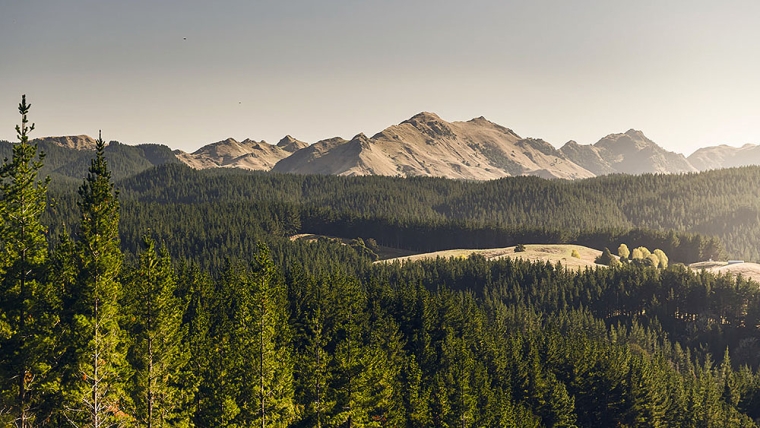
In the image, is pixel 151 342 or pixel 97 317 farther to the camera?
pixel 151 342

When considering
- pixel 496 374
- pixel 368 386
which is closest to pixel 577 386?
pixel 496 374

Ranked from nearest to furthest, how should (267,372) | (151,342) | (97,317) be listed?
(97,317), (151,342), (267,372)

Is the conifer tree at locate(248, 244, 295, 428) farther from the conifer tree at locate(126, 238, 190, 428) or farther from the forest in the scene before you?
the conifer tree at locate(126, 238, 190, 428)

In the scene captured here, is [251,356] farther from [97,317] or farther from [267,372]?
[97,317]

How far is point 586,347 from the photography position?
111688 millimetres

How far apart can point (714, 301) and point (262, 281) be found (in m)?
179

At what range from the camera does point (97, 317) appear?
43469 mm

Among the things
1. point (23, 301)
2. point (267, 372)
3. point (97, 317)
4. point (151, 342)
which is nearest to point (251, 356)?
point (267, 372)

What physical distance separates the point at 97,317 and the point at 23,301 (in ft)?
17.3

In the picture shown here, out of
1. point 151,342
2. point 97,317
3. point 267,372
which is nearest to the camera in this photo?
point 97,317

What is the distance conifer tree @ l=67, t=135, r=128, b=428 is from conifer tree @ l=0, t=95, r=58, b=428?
214 centimetres

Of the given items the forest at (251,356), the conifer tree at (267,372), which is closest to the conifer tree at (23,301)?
the forest at (251,356)

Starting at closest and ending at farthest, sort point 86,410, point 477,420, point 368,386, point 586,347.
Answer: point 86,410 → point 368,386 → point 477,420 → point 586,347

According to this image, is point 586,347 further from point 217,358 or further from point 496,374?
point 217,358
